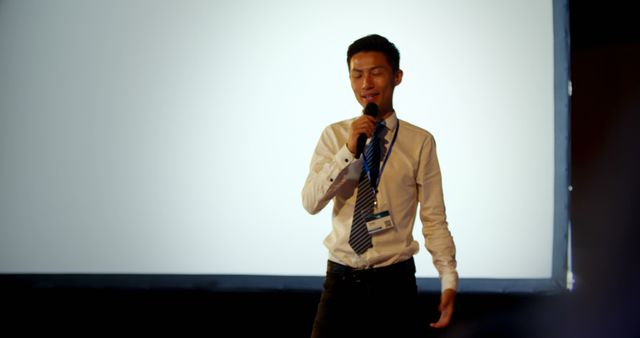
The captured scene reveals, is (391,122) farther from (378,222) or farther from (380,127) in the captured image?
(378,222)

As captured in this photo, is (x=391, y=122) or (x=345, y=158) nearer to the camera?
(x=345, y=158)

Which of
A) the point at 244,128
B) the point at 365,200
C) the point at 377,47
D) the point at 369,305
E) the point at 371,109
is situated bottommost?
the point at 369,305

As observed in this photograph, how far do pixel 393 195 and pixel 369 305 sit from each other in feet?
1.06

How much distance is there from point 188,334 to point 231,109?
1.11 m

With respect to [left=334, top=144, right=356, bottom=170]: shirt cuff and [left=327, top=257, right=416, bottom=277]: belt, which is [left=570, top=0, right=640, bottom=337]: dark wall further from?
[left=334, top=144, right=356, bottom=170]: shirt cuff

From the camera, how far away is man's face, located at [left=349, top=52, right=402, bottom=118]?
162cm

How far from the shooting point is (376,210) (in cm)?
158

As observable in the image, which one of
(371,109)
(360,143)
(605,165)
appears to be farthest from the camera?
(605,165)

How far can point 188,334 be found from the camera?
269cm

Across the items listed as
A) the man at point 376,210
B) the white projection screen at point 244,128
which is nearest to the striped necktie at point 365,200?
the man at point 376,210

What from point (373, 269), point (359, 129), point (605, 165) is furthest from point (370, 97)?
point (605, 165)

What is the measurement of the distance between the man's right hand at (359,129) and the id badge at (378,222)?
0.69ft

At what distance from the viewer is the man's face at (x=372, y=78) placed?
1617mm

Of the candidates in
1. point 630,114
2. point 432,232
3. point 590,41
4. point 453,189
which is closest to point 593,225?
point 630,114
